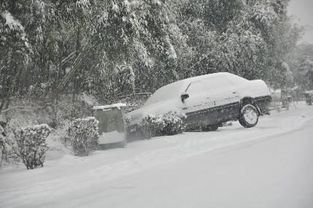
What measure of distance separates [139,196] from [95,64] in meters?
8.17

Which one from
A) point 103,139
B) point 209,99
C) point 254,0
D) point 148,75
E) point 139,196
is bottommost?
point 139,196

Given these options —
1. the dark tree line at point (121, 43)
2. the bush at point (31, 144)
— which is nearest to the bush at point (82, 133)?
the bush at point (31, 144)

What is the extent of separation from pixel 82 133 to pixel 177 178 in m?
3.74

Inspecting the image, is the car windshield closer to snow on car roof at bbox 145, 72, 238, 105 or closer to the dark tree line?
snow on car roof at bbox 145, 72, 238, 105

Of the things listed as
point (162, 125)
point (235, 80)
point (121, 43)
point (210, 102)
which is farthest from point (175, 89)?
point (121, 43)

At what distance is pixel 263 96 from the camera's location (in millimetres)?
13688

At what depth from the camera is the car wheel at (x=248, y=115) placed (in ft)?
43.2

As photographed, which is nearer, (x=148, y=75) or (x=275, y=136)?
(x=275, y=136)

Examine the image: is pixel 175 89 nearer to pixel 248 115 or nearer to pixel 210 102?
pixel 210 102

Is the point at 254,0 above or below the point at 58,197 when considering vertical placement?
above

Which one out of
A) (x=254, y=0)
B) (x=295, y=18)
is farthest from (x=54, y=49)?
(x=295, y=18)

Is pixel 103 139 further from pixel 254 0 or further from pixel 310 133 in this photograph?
pixel 254 0

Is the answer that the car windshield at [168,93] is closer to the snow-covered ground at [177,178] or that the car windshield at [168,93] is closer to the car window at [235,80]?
the car window at [235,80]

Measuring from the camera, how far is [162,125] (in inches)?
458
